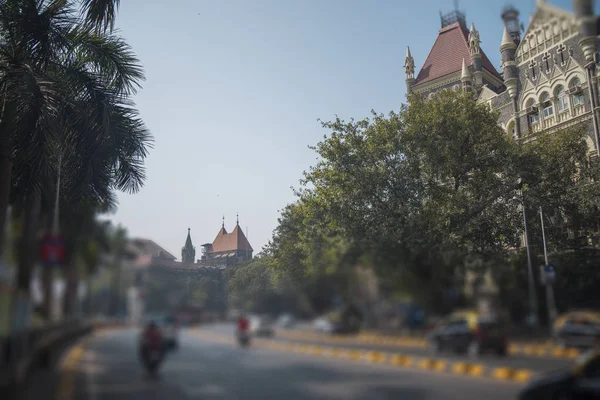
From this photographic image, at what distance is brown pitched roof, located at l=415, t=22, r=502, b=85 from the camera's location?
49.1m

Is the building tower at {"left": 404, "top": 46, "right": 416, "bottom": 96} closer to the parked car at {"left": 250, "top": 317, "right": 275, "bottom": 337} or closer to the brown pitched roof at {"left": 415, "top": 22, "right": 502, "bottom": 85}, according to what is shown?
the brown pitched roof at {"left": 415, "top": 22, "right": 502, "bottom": 85}

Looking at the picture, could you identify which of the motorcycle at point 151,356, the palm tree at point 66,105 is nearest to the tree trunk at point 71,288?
the motorcycle at point 151,356

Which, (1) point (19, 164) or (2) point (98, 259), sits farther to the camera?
(1) point (19, 164)

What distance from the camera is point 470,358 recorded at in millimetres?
2967

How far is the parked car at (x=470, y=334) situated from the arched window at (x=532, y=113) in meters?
31.8

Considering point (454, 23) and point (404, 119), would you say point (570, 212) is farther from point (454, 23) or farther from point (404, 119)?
point (454, 23)

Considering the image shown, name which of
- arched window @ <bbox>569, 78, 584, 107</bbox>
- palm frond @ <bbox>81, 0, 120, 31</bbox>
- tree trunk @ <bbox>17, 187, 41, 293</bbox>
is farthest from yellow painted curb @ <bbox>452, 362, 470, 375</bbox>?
arched window @ <bbox>569, 78, 584, 107</bbox>

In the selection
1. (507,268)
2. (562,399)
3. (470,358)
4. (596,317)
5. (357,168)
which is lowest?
(562,399)

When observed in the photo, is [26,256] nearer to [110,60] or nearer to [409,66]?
[110,60]

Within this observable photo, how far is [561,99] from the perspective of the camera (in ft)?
96.4

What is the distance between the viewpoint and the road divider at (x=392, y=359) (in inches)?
111

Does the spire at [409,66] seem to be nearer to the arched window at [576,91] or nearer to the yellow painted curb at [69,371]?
the arched window at [576,91]

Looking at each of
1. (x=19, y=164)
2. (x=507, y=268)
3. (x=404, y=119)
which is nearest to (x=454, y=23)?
(x=404, y=119)

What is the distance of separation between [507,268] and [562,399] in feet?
3.63
